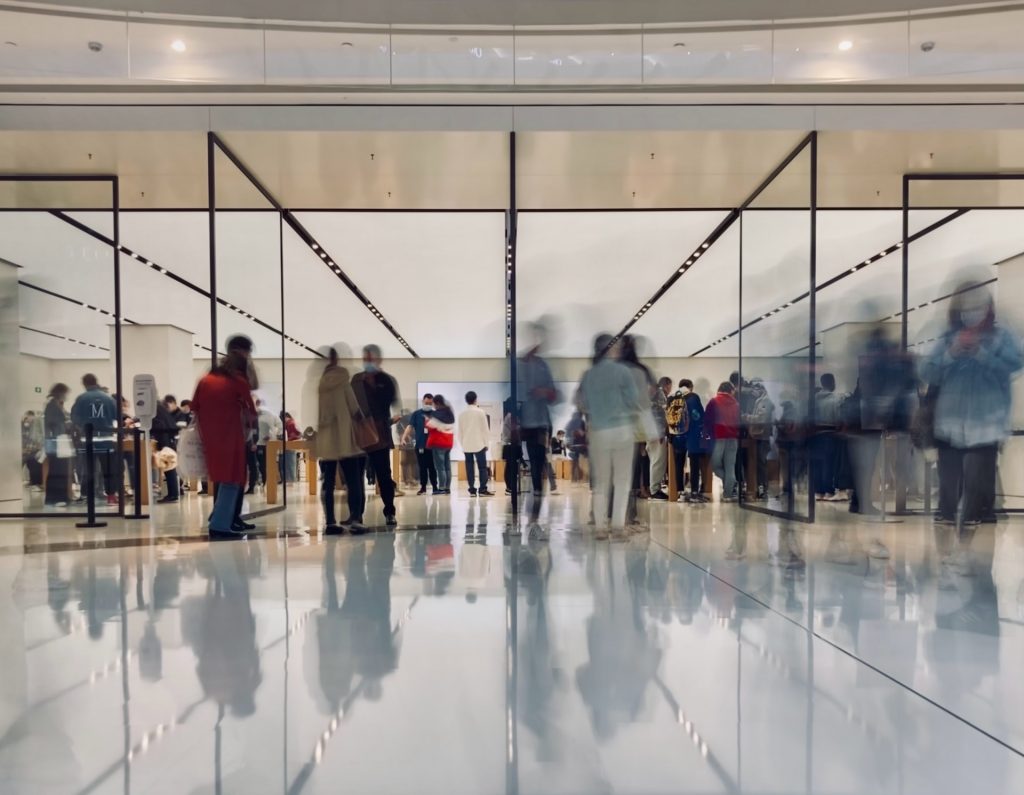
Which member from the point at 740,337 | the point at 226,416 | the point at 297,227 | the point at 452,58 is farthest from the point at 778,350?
the point at 226,416

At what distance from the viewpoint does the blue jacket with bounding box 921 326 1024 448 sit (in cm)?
472

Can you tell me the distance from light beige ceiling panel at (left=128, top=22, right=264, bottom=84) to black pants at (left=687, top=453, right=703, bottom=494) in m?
6.64

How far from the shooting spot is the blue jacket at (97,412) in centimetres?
796

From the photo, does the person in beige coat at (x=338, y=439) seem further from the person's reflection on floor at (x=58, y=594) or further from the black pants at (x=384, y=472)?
the person's reflection on floor at (x=58, y=594)

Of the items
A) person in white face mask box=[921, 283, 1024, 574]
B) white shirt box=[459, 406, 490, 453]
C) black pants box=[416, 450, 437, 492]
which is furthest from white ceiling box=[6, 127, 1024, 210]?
black pants box=[416, 450, 437, 492]

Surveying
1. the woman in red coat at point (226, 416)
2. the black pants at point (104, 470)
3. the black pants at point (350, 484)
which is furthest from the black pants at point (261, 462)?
the woman in red coat at point (226, 416)

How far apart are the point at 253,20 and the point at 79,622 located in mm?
4720

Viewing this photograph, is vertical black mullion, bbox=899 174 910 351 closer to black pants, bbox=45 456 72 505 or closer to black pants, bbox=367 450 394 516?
black pants, bbox=367 450 394 516

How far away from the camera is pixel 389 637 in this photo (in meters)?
2.84

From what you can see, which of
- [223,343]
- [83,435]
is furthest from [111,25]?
[83,435]

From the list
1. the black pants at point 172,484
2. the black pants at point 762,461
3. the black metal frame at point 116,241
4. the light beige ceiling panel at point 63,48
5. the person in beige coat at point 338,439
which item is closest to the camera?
the light beige ceiling panel at point 63,48

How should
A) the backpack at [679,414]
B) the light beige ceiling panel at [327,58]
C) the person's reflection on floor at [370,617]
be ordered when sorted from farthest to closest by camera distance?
the backpack at [679,414]
the light beige ceiling panel at [327,58]
the person's reflection on floor at [370,617]

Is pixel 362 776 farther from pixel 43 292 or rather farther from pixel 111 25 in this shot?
pixel 43 292

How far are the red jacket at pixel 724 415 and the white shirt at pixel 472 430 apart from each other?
3299 mm
